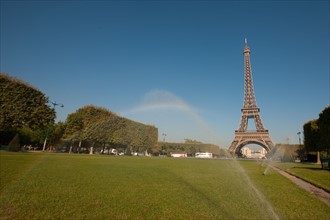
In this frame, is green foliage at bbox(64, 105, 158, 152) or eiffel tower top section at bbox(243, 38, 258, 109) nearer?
green foliage at bbox(64, 105, 158, 152)

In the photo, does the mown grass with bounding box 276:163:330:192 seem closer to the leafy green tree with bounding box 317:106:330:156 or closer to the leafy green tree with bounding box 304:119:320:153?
the leafy green tree with bounding box 317:106:330:156

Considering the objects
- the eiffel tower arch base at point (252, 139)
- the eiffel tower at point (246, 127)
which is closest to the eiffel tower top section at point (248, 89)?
the eiffel tower at point (246, 127)

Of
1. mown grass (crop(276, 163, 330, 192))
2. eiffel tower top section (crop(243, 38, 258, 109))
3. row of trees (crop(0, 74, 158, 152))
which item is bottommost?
mown grass (crop(276, 163, 330, 192))

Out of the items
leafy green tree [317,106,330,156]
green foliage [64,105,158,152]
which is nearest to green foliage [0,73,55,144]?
green foliage [64,105,158,152]

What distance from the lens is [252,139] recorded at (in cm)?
8156

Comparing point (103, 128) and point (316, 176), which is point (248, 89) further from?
point (316, 176)

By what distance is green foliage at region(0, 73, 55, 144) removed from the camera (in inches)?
1638

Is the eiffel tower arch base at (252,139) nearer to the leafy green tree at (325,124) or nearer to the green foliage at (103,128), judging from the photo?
the green foliage at (103,128)

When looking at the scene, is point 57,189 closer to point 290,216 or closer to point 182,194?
point 182,194

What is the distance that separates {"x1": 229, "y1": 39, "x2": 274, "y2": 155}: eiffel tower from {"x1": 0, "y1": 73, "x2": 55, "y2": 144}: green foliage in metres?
60.4

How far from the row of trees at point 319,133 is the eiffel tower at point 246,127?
932 inches

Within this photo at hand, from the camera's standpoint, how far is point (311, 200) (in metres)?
9.59

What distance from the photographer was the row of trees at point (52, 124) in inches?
1667

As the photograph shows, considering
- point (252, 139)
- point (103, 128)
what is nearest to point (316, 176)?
point (103, 128)
